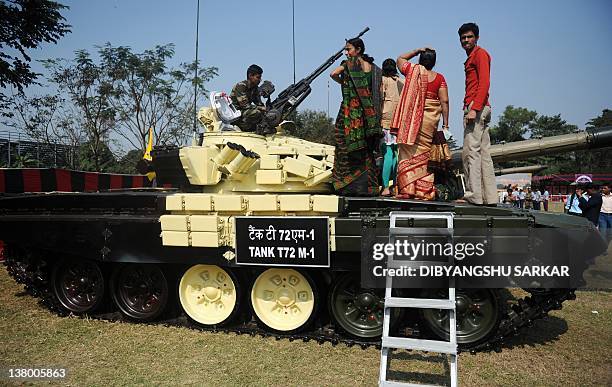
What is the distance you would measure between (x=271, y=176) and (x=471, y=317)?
2934 mm

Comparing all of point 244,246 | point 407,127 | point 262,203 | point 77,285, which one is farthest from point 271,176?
point 77,285

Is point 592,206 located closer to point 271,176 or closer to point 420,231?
point 420,231

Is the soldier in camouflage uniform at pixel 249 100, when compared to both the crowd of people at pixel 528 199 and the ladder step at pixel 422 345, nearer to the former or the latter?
the ladder step at pixel 422 345

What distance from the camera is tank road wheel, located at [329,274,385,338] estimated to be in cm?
611

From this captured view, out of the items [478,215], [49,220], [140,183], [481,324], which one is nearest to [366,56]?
[478,215]

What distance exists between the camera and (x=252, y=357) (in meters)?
5.75

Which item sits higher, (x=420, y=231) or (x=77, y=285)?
(x=420, y=231)

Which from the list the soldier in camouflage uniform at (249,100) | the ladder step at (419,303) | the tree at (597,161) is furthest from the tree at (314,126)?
the tree at (597,161)

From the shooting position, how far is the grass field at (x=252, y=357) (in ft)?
16.9

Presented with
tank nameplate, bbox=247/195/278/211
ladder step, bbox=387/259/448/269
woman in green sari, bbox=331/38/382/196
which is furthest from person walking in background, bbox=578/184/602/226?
tank nameplate, bbox=247/195/278/211

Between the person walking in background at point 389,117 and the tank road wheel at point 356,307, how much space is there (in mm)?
1229

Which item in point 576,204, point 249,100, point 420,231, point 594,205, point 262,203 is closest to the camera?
point 420,231

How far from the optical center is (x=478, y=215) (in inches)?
223

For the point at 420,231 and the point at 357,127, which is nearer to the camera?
the point at 420,231
